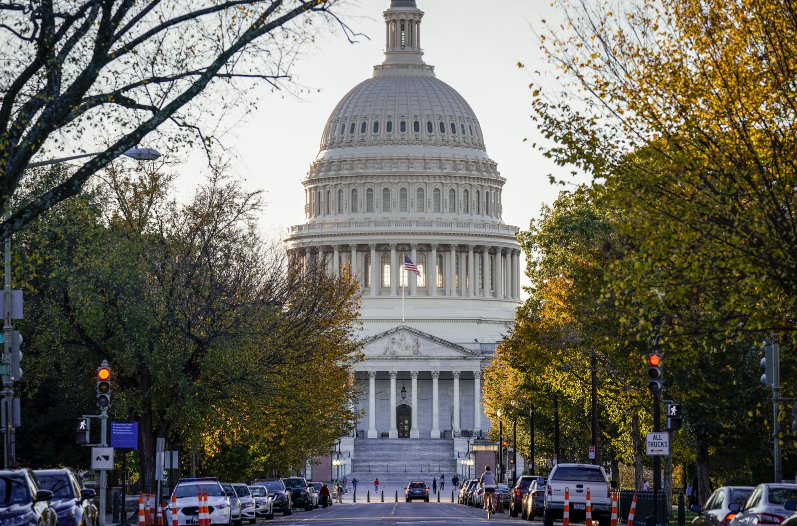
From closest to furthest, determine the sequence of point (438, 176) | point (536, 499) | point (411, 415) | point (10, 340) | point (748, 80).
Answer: point (748, 80)
point (10, 340)
point (536, 499)
point (411, 415)
point (438, 176)

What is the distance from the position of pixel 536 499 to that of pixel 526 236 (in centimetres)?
3087

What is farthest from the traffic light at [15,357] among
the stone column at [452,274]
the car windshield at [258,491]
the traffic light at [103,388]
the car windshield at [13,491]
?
the stone column at [452,274]

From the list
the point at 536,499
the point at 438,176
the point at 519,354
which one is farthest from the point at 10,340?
the point at 438,176

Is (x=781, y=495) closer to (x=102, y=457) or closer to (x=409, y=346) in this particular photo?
(x=102, y=457)

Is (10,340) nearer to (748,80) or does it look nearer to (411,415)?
(748,80)

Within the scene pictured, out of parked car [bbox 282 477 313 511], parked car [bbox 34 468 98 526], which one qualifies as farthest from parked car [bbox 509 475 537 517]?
parked car [bbox 34 468 98 526]

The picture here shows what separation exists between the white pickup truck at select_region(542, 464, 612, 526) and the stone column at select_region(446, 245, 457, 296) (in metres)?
146

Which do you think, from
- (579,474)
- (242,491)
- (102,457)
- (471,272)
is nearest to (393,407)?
(471,272)

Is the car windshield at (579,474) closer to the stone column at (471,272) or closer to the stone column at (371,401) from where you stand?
Answer: the stone column at (371,401)

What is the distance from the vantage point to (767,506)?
23.7 metres

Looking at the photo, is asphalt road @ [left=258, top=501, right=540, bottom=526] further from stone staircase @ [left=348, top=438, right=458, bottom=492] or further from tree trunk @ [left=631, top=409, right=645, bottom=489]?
stone staircase @ [left=348, top=438, right=458, bottom=492]

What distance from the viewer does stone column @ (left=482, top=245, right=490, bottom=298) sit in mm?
193750

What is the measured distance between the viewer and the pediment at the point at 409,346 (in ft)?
573

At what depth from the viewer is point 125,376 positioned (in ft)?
164
